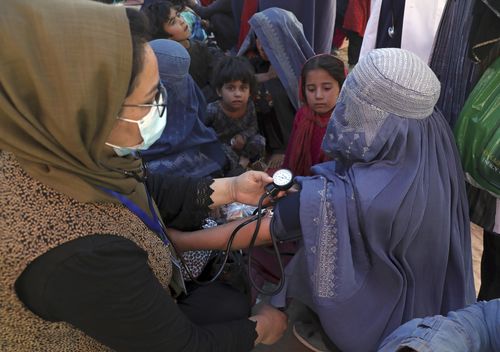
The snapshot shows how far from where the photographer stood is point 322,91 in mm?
2660

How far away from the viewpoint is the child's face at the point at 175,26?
3537 mm

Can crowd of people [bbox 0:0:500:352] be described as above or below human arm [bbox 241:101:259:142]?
above

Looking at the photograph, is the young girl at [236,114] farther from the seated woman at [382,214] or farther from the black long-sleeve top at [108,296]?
the black long-sleeve top at [108,296]

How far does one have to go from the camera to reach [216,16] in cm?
480

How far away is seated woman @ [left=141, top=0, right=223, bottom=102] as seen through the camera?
3537mm

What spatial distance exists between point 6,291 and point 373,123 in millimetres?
1206

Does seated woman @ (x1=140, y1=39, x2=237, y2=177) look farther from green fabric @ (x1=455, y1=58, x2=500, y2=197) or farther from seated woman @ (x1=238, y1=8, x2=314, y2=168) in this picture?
green fabric @ (x1=455, y1=58, x2=500, y2=197)

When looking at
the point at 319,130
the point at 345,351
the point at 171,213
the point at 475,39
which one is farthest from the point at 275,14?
the point at 345,351

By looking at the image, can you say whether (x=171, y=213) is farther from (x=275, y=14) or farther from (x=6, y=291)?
(x=275, y=14)

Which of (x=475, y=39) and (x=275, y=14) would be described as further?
(x=275, y=14)

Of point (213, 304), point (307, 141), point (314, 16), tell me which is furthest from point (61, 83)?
point (314, 16)

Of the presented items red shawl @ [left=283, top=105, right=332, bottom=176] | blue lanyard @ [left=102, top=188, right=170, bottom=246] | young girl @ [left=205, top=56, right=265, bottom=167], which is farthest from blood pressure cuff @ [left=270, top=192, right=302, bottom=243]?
young girl @ [left=205, top=56, right=265, bottom=167]

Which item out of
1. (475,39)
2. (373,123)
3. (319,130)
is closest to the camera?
(373,123)

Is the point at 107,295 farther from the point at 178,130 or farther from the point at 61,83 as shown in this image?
the point at 178,130
